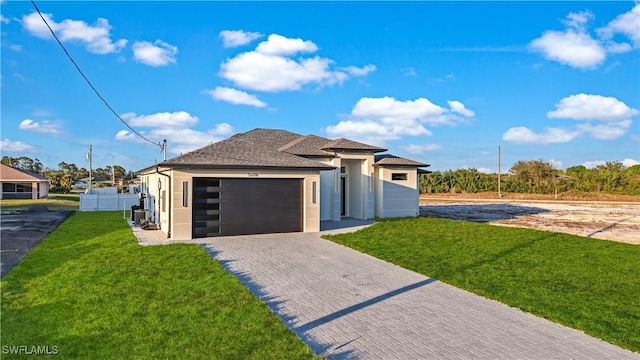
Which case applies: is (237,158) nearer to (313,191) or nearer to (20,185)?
(313,191)

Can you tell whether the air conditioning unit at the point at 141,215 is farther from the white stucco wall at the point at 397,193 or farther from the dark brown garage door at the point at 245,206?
the white stucco wall at the point at 397,193

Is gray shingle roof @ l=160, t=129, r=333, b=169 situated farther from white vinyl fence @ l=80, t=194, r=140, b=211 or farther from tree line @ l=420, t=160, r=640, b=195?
tree line @ l=420, t=160, r=640, b=195

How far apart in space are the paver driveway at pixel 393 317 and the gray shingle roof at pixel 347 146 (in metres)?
9.25

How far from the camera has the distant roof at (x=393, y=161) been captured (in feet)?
65.2

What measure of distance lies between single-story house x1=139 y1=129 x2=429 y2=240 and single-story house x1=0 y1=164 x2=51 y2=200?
2707cm

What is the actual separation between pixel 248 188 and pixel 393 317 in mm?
9207

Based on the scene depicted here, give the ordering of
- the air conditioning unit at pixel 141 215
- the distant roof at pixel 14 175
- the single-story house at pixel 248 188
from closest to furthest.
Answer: the single-story house at pixel 248 188
the air conditioning unit at pixel 141 215
the distant roof at pixel 14 175

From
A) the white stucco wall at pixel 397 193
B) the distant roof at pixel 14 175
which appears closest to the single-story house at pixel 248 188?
the white stucco wall at pixel 397 193

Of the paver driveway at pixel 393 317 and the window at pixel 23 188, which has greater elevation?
the window at pixel 23 188

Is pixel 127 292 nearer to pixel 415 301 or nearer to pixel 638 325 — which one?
pixel 415 301

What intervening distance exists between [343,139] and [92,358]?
16.1 meters

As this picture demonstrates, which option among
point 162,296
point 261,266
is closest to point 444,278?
point 261,266

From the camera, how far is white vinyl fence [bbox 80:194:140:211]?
26.4 meters

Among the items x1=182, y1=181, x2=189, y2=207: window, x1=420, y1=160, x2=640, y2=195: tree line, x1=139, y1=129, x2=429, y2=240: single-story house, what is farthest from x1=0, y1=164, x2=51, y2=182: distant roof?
x1=420, y1=160, x2=640, y2=195: tree line
